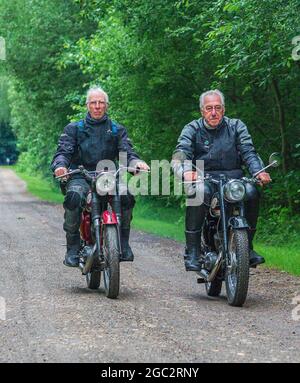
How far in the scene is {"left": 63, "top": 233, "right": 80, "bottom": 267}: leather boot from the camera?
9.19 m

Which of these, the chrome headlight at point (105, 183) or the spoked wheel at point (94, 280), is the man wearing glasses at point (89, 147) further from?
the spoked wheel at point (94, 280)

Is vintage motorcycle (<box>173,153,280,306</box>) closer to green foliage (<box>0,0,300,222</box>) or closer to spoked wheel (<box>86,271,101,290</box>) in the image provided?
spoked wheel (<box>86,271,101,290</box>)

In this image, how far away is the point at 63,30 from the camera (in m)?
28.7

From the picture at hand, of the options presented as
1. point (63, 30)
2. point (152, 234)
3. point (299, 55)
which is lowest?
point (152, 234)

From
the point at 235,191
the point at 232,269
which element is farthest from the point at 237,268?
the point at 235,191

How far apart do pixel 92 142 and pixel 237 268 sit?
2.07 metres

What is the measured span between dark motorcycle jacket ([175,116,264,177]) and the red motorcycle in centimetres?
66

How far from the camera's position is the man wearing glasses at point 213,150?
8.57m

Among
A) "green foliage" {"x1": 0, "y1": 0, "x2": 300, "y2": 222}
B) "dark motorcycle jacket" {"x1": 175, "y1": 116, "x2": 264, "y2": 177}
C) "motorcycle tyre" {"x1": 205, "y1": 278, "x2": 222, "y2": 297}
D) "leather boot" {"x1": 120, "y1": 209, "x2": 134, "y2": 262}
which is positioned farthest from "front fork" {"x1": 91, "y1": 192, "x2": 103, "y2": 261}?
"green foliage" {"x1": 0, "y1": 0, "x2": 300, "y2": 222}

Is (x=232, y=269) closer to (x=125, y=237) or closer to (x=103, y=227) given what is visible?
(x=125, y=237)

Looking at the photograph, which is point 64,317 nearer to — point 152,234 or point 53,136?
point 152,234

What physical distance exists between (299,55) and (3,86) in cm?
4736

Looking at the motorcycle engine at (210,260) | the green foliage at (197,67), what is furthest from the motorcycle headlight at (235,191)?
the green foliage at (197,67)
